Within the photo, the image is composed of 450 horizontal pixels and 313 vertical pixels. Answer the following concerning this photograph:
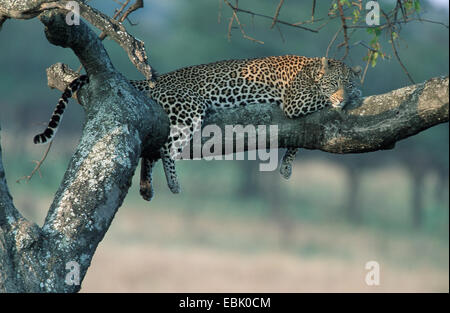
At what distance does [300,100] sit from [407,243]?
2575cm

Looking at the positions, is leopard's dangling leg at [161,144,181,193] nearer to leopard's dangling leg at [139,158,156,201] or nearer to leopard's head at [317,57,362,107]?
leopard's dangling leg at [139,158,156,201]

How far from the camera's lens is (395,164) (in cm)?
3081

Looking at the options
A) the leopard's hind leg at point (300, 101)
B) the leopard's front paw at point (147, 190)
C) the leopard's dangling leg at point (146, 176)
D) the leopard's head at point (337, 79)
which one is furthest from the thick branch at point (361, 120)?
the leopard's front paw at point (147, 190)

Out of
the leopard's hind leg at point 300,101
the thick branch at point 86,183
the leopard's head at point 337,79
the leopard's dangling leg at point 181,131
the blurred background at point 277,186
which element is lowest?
the thick branch at point 86,183

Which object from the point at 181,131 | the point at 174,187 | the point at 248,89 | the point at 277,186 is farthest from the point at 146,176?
the point at 277,186

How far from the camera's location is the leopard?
6230mm

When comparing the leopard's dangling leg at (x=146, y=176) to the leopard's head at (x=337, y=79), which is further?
the leopard's head at (x=337, y=79)

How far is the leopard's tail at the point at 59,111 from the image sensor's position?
216 inches

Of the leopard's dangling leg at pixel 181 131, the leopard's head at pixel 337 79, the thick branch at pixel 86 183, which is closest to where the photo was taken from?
the thick branch at pixel 86 183

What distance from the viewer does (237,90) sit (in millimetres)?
6805

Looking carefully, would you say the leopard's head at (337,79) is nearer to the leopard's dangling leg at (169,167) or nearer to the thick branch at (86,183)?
the leopard's dangling leg at (169,167)

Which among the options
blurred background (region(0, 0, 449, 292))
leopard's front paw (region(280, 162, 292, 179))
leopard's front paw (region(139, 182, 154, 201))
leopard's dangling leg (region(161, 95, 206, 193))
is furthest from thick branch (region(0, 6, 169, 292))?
blurred background (region(0, 0, 449, 292))

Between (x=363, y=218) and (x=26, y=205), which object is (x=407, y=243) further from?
(x=26, y=205)

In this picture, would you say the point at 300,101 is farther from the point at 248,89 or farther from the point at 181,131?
the point at 181,131
